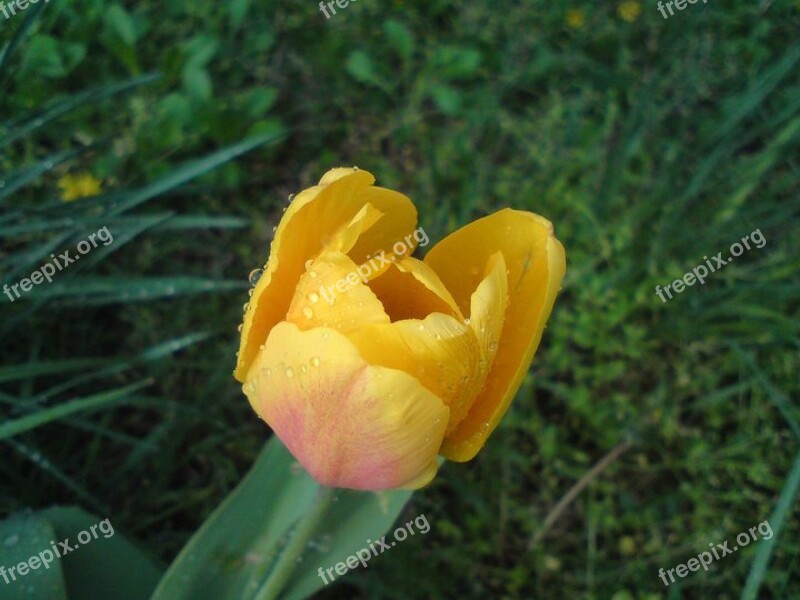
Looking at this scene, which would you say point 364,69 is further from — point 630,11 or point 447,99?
point 630,11

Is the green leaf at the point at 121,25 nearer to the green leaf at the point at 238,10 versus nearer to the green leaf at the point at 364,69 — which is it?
the green leaf at the point at 238,10

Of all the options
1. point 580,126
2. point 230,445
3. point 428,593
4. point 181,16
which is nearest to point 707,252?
point 580,126

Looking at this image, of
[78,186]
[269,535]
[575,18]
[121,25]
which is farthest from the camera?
[575,18]

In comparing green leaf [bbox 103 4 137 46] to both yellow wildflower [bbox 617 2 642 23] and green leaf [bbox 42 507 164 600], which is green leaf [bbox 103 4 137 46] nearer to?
green leaf [bbox 42 507 164 600]

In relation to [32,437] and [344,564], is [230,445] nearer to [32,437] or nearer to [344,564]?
[32,437]

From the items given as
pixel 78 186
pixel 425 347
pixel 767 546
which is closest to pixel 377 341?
pixel 425 347
